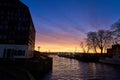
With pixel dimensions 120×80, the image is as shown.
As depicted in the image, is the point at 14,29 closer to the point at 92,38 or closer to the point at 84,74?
the point at 84,74

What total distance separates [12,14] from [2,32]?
274 inches

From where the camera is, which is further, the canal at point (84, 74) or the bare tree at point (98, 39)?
the bare tree at point (98, 39)

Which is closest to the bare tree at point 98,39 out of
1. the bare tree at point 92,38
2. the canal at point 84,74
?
the bare tree at point 92,38

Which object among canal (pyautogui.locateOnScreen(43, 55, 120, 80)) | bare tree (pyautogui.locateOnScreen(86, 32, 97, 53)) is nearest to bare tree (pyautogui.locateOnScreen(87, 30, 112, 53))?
bare tree (pyautogui.locateOnScreen(86, 32, 97, 53))

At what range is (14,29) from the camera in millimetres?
61750

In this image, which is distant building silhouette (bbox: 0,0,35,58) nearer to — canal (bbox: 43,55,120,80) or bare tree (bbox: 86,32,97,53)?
canal (bbox: 43,55,120,80)

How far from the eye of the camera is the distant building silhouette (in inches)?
2411

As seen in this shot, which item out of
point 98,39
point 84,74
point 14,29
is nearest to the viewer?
point 84,74

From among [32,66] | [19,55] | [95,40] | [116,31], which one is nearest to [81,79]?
[32,66]

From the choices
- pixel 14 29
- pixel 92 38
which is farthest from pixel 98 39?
pixel 14 29

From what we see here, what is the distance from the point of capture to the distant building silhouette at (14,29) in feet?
201

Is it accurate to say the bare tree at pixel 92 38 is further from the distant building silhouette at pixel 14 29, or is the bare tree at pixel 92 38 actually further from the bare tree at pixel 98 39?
the distant building silhouette at pixel 14 29

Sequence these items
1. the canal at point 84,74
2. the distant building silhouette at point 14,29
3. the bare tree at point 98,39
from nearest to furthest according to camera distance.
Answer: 1. the canal at point 84,74
2. the distant building silhouette at point 14,29
3. the bare tree at point 98,39

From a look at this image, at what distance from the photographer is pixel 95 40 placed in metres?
116
